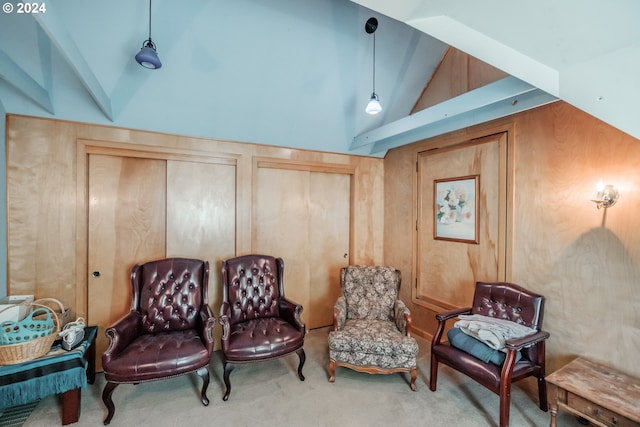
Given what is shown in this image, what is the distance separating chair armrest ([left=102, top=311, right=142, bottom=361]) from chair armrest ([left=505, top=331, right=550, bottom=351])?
2812 mm

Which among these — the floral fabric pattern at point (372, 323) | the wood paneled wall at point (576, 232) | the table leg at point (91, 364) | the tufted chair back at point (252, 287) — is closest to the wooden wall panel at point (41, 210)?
the table leg at point (91, 364)

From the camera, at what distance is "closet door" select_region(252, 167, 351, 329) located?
3.48 m

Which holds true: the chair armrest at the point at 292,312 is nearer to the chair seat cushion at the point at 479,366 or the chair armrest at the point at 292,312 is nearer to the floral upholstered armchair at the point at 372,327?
the floral upholstered armchair at the point at 372,327

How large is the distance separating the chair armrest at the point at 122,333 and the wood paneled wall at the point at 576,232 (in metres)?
3.36

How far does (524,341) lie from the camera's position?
1916mm

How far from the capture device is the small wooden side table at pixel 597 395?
5.08 feet

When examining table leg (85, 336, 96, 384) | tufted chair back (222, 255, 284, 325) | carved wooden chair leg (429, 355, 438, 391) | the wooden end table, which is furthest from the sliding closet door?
carved wooden chair leg (429, 355, 438, 391)

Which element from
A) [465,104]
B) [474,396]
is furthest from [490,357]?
[465,104]

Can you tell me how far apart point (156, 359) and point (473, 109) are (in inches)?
123

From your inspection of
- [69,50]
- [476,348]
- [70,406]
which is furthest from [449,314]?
[69,50]

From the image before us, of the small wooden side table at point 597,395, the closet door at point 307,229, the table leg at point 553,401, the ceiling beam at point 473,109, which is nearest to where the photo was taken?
the small wooden side table at point 597,395

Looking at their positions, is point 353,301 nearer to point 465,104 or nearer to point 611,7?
point 465,104

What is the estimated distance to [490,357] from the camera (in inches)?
79.5

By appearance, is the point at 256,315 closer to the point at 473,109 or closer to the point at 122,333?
the point at 122,333
